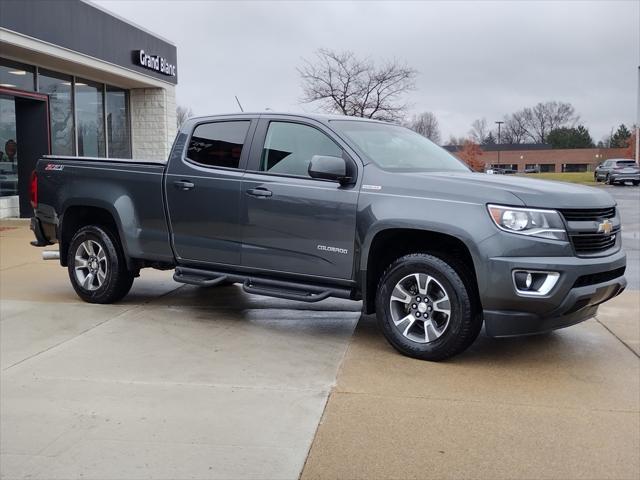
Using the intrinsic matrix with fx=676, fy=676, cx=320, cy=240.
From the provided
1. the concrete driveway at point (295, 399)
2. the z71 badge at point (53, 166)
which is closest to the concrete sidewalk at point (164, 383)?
the concrete driveway at point (295, 399)

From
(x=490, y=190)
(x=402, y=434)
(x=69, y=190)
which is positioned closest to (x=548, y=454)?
(x=402, y=434)

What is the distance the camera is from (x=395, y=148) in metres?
6.17

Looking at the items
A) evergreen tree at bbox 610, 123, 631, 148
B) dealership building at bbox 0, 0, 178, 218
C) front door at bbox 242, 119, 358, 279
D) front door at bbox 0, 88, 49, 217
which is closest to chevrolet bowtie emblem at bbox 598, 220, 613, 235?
front door at bbox 242, 119, 358, 279

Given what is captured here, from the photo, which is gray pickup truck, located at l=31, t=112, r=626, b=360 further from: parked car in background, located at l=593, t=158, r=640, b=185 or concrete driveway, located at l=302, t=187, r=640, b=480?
parked car in background, located at l=593, t=158, r=640, b=185

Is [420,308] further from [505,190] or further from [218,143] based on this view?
[218,143]

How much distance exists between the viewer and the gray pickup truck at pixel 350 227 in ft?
16.1

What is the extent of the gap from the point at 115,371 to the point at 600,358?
150 inches

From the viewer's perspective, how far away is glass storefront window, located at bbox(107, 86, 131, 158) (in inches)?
800

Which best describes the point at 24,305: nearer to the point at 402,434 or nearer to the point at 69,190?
the point at 69,190

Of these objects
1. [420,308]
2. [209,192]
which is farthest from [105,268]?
[420,308]

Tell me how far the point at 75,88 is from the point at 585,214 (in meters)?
16.4

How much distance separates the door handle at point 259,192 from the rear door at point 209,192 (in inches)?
5.6

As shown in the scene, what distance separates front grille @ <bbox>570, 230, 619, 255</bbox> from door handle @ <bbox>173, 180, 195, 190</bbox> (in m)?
3.46

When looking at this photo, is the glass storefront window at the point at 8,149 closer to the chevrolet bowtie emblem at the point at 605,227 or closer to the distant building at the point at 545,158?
the chevrolet bowtie emblem at the point at 605,227
